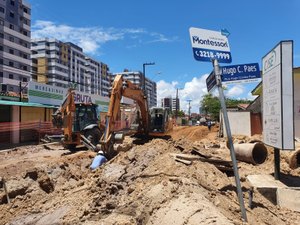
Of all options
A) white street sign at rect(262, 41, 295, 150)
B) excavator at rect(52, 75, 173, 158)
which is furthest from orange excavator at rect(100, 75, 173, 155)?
white street sign at rect(262, 41, 295, 150)

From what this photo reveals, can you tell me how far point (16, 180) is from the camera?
10.8m

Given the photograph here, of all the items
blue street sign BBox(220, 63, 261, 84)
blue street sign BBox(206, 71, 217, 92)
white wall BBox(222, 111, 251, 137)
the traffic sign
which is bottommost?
white wall BBox(222, 111, 251, 137)

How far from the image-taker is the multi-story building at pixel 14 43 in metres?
74.6

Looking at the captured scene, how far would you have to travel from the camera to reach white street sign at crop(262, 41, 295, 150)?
7.06 m

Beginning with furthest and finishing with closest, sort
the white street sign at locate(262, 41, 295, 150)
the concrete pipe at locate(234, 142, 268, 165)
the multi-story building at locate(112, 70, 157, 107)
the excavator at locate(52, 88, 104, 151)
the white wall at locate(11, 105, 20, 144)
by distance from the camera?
the multi-story building at locate(112, 70, 157, 107) → the white wall at locate(11, 105, 20, 144) → the excavator at locate(52, 88, 104, 151) → the concrete pipe at locate(234, 142, 268, 165) → the white street sign at locate(262, 41, 295, 150)

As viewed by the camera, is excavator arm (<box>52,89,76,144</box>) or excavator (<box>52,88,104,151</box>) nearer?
excavator arm (<box>52,89,76,144</box>)

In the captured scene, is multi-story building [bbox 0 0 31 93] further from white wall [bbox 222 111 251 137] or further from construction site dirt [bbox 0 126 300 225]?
construction site dirt [bbox 0 126 300 225]

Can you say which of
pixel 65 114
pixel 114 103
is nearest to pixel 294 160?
pixel 114 103

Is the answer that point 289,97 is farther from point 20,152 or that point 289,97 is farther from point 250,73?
point 20,152

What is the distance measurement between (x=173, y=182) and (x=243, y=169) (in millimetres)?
4212

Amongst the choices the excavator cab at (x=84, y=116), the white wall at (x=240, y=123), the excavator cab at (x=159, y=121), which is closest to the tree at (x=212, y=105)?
the white wall at (x=240, y=123)

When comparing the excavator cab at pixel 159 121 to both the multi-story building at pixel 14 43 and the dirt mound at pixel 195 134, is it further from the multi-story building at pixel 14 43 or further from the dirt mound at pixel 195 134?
the multi-story building at pixel 14 43

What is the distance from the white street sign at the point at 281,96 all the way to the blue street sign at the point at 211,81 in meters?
2.18

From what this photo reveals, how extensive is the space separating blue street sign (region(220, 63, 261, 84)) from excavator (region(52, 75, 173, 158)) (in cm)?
810
